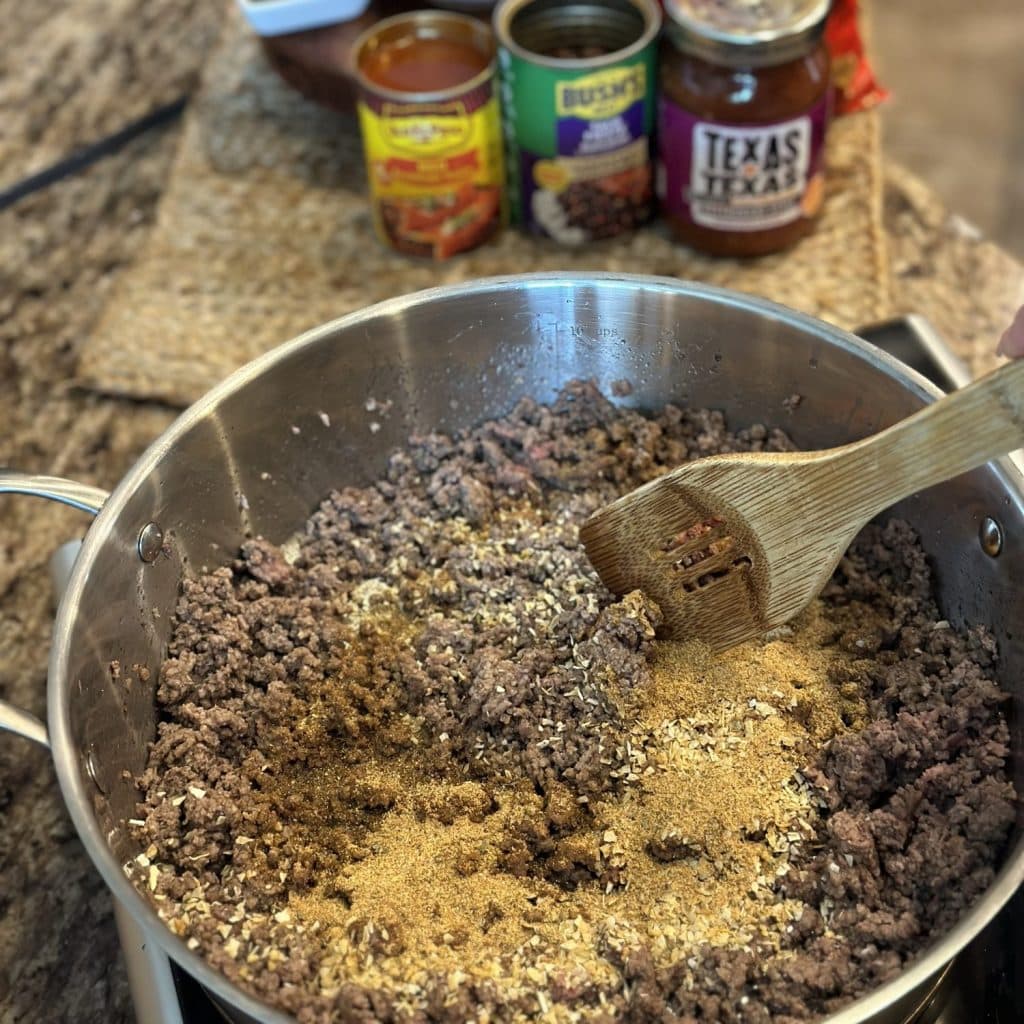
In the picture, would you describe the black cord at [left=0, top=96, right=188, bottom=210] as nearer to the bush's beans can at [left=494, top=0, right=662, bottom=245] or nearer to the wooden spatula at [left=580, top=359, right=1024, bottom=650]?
the bush's beans can at [left=494, top=0, right=662, bottom=245]

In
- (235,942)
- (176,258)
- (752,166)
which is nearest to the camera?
(235,942)

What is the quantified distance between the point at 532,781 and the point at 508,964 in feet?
0.54

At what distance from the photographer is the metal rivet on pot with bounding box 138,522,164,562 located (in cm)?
101

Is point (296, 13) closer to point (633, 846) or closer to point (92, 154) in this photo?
point (92, 154)

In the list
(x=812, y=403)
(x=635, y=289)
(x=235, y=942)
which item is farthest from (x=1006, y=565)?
(x=235, y=942)

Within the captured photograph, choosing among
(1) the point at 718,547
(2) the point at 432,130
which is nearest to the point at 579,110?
(2) the point at 432,130

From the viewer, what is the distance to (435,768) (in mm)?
994

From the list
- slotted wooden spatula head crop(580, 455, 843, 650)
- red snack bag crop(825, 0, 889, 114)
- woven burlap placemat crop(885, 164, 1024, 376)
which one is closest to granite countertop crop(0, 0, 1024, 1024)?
woven burlap placemat crop(885, 164, 1024, 376)

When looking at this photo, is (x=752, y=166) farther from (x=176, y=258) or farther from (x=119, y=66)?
(x=119, y=66)

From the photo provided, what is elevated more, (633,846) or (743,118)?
(743,118)

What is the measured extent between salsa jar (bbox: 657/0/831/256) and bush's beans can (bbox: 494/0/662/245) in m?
0.04

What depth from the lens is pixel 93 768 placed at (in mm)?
880

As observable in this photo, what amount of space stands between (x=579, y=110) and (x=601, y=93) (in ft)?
0.11

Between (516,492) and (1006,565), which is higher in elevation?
(1006,565)
